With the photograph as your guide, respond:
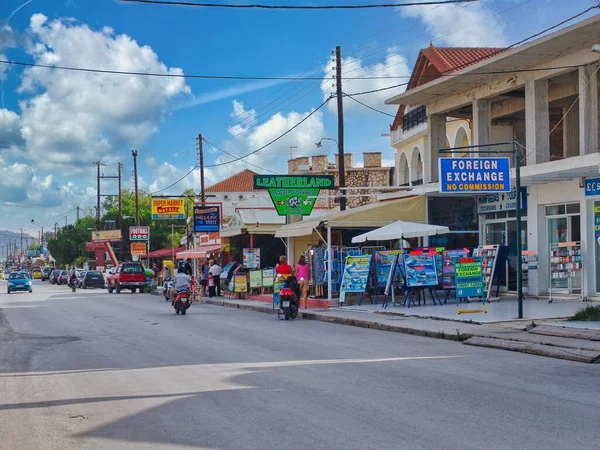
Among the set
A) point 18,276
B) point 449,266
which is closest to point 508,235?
point 449,266

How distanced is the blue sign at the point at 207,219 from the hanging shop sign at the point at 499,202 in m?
21.0

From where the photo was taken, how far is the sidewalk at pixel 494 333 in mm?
13695

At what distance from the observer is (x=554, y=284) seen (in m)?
23.5

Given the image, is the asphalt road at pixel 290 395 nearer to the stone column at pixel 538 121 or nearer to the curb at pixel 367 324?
the curb at pixel 367 324

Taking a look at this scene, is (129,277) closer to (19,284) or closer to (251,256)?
(19,284)

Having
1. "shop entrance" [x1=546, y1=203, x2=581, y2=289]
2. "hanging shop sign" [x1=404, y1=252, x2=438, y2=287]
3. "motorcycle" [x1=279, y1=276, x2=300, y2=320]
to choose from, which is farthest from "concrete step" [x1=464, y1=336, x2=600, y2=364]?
"motorcycle" [x1=279, y1=276, x2=300, y2=320]

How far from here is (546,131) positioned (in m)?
24.1

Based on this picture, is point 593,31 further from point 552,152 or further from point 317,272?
point 317,272

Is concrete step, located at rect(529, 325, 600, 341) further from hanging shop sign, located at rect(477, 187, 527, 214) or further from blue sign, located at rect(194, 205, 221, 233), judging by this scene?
blue sign, located at rect(194, 205, 221, 233)

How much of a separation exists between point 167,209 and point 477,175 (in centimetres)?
4331

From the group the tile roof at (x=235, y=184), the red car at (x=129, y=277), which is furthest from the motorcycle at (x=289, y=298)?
the tile roof at (x=235, y=184)

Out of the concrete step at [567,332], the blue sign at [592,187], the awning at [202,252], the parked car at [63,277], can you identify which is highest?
the blue sign at [592,187]

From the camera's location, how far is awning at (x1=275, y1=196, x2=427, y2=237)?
26.6 m

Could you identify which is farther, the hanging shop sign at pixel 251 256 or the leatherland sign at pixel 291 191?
the hanging shop sign at pixel 251 256
